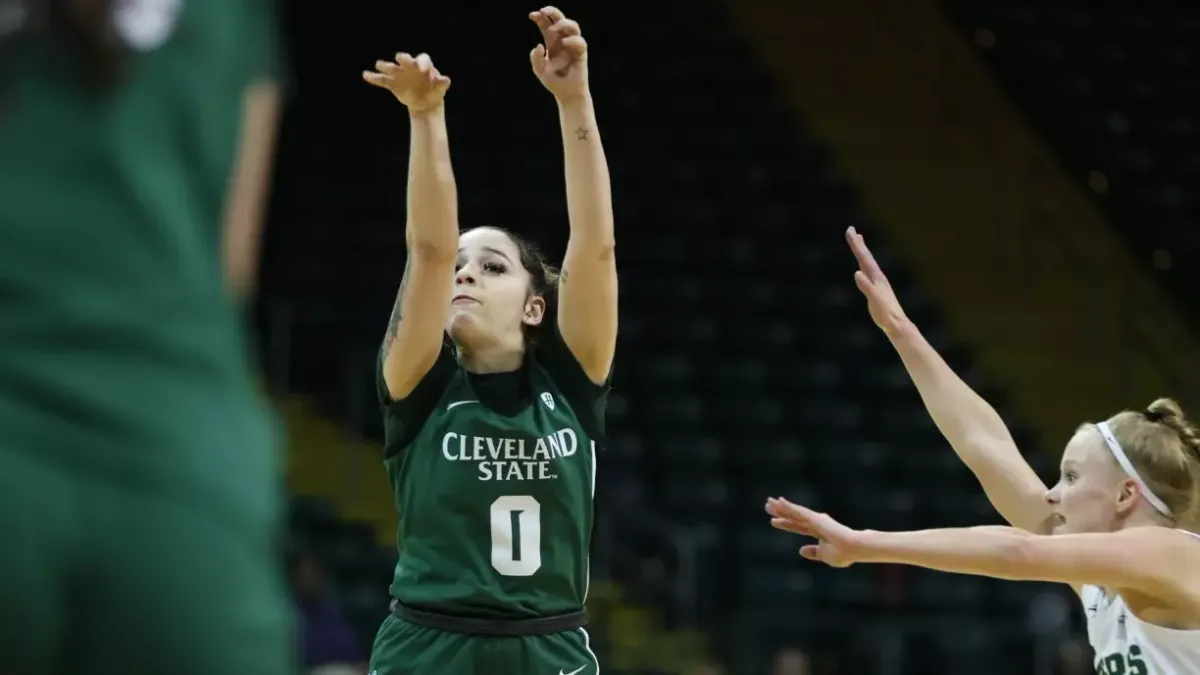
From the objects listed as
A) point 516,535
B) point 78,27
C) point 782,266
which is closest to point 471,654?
point 516,535

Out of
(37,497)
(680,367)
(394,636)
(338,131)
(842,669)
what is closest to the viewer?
(37,497)

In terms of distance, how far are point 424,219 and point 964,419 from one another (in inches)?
60.4

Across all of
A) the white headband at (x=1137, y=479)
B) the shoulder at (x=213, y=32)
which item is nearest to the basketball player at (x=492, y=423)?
the white headband at (x=1137, y=479)

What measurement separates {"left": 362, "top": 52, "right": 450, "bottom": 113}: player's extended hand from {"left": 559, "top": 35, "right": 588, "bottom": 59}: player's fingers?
0.28 meters

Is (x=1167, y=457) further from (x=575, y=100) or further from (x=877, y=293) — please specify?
(x=575, y=100)

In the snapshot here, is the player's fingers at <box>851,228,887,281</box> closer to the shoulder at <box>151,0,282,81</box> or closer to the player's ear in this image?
the player's ear

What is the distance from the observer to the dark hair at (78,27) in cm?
139

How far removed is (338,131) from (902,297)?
15.4ft

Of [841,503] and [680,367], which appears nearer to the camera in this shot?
[841,503]

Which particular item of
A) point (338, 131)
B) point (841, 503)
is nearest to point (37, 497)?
point (841, 503)

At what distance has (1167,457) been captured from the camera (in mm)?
3609

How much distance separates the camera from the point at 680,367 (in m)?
12.0

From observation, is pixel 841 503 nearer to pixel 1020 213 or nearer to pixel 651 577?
pixel 651 577

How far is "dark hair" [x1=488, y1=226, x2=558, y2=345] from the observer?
378 cm
